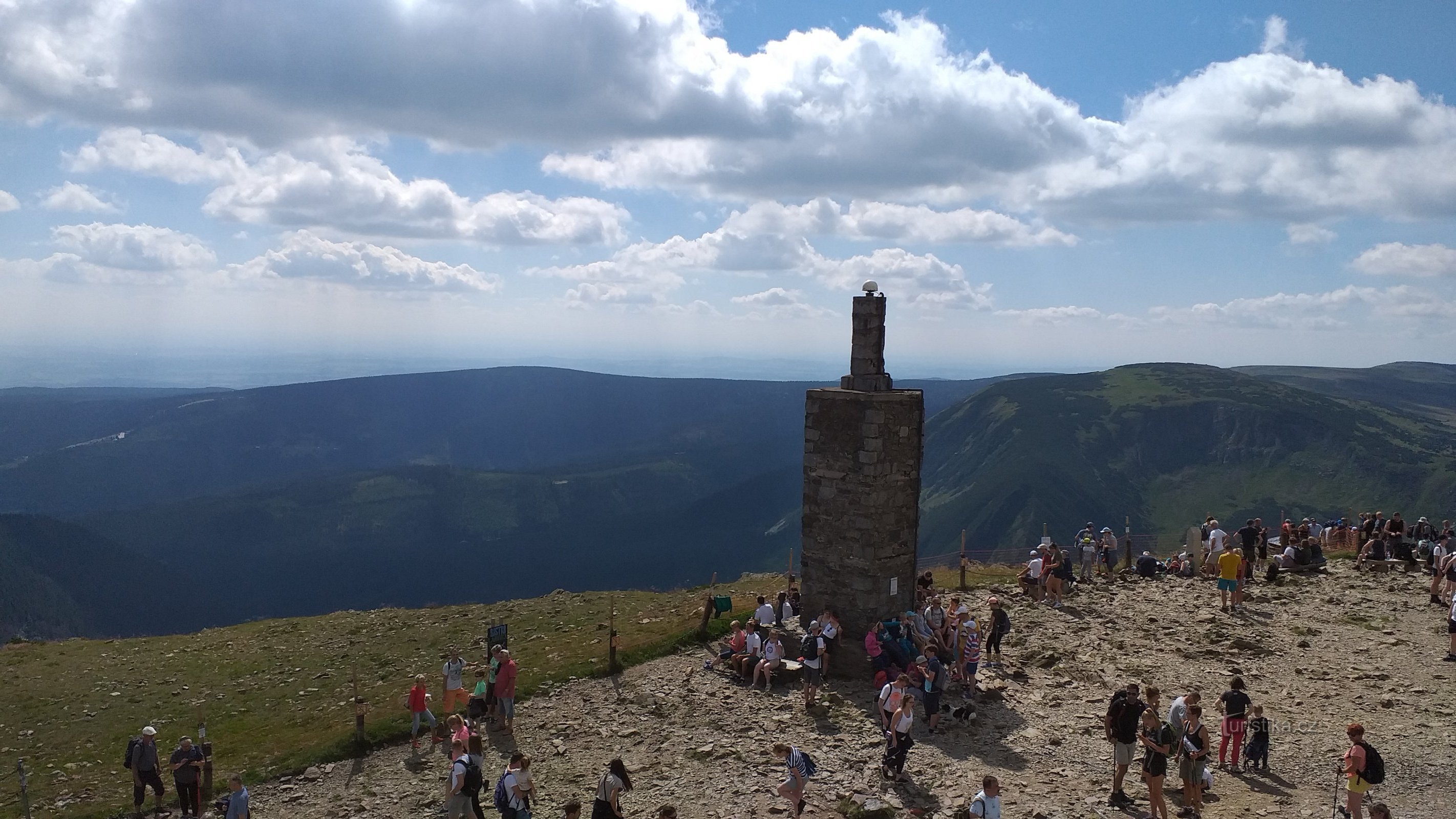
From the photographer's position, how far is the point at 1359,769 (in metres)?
11.6

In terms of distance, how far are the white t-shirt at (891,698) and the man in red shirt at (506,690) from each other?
25.4 feet

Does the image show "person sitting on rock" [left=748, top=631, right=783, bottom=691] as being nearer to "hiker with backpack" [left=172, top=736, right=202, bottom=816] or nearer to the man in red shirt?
the man in red shirt

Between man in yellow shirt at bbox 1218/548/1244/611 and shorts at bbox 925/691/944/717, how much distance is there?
11.1m

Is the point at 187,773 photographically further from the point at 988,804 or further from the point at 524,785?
the point at 988,804

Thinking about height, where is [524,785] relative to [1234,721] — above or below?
below

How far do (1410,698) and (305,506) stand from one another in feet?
582

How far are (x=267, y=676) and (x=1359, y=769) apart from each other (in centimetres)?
2599

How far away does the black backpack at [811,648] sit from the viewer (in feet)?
57.3

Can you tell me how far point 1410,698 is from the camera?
16.8 meters

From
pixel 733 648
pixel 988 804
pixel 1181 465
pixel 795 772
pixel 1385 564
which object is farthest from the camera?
pixel 1181 465

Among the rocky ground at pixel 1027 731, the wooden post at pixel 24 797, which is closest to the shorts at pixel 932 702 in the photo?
the rocky ground at pixel 1027 731

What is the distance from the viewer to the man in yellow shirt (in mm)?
22547

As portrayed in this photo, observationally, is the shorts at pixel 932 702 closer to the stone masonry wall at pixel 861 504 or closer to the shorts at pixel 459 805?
the stone masonry wall at pixel 861 504

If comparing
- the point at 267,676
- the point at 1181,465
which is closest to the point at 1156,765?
the point at 267,676
